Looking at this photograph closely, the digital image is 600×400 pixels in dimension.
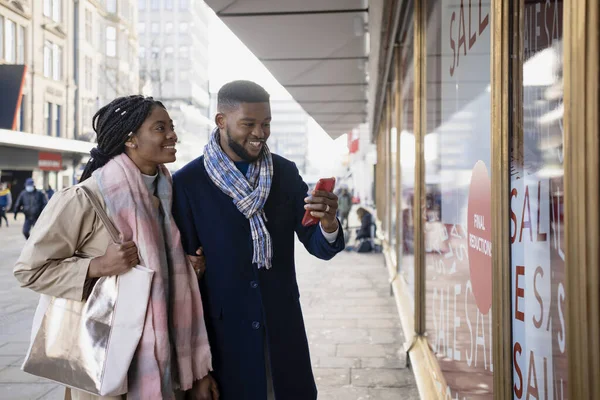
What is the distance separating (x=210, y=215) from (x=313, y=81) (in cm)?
749

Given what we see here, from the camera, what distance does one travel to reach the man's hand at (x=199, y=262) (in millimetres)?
2258

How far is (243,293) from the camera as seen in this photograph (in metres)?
2.25

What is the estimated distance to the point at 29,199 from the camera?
45.6 feet

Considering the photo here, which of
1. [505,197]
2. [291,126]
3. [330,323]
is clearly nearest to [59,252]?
[505,197]

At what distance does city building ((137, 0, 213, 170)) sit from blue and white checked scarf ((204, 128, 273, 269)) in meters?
85.6

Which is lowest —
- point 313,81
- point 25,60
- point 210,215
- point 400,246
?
point 400,246

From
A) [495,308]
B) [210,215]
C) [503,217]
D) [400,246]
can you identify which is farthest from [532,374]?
[400,246]

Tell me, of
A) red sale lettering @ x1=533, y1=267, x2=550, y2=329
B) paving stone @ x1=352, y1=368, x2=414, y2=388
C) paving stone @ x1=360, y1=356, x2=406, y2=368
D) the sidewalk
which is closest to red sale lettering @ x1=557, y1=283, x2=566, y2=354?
red sale lettering @ x1=533, y1=267, x2=550, y2=329

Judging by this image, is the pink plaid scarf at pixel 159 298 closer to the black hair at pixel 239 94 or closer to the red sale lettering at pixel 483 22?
the black hair at pixel 239 94

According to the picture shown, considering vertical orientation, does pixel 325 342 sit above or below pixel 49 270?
below

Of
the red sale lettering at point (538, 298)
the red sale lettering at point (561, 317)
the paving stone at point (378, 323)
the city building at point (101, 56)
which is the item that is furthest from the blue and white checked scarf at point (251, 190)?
the city building at point (101, 56)

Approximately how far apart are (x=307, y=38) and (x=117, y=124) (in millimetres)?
4748

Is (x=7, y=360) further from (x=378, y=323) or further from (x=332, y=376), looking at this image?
(x=378, y=323)

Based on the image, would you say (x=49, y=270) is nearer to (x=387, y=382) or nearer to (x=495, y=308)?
(x=495, y=308)
